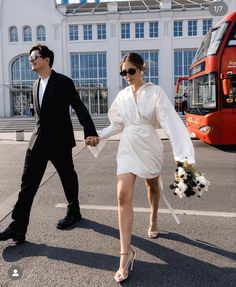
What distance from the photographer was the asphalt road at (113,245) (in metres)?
2.82

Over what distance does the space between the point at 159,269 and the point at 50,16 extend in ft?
119

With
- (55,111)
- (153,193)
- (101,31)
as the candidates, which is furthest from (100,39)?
(153,193)

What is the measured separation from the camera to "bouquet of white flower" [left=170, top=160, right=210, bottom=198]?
2699 millimetres

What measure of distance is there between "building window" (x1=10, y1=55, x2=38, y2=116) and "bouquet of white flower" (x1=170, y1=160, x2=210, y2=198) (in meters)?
35.4

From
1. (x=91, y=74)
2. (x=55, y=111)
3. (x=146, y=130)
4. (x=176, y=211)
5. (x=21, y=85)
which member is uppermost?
(x=91, y=74)

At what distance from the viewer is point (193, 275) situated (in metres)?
2.85

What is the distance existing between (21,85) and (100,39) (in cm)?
983

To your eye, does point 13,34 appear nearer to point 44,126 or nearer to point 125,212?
point 44,126

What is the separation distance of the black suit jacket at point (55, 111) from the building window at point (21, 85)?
112ft

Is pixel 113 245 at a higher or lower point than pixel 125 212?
lower

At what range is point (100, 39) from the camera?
3509 cm

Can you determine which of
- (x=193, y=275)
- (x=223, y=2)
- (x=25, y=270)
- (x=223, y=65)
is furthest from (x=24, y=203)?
(x=223, y=2)

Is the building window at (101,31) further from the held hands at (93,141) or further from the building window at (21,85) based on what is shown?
the held hands at (93,141)

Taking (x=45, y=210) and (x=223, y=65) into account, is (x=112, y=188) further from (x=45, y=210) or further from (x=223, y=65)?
(x=223, y=65)
